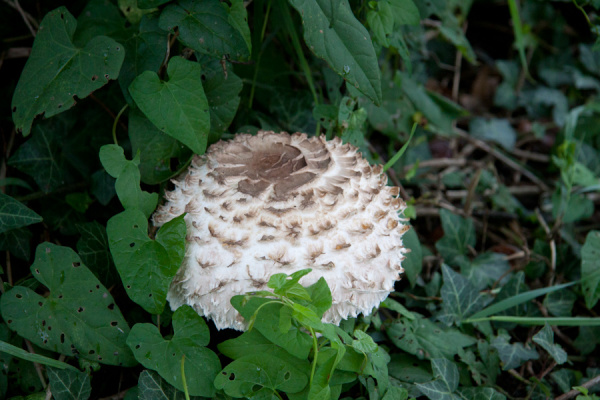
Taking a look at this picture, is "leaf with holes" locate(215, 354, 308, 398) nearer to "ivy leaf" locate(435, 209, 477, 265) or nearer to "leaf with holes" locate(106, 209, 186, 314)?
"leaf with holes" locate(106, 209, 186, 314)

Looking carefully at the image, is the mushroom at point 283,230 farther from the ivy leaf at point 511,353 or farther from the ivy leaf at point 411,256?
the ivy leaf at point 511,353

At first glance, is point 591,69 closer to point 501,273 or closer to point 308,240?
point 501,273

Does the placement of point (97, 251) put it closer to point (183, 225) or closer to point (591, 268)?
point (183, 225)

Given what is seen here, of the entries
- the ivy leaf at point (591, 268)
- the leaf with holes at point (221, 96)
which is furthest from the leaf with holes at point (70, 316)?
the ivy leaf at point (591, 268)

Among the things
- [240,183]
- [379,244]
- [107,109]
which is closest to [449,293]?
[379,244]

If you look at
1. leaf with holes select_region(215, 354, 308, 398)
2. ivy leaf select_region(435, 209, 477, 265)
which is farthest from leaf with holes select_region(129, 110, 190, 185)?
ivy leaf select_region(435, 209, 477, 265)

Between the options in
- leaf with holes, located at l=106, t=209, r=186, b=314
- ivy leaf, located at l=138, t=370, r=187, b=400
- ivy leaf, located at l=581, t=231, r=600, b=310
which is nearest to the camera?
leaf with holes, located at l=106, t=209, r=186, b=314

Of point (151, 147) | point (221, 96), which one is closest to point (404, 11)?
point (221, 96)
